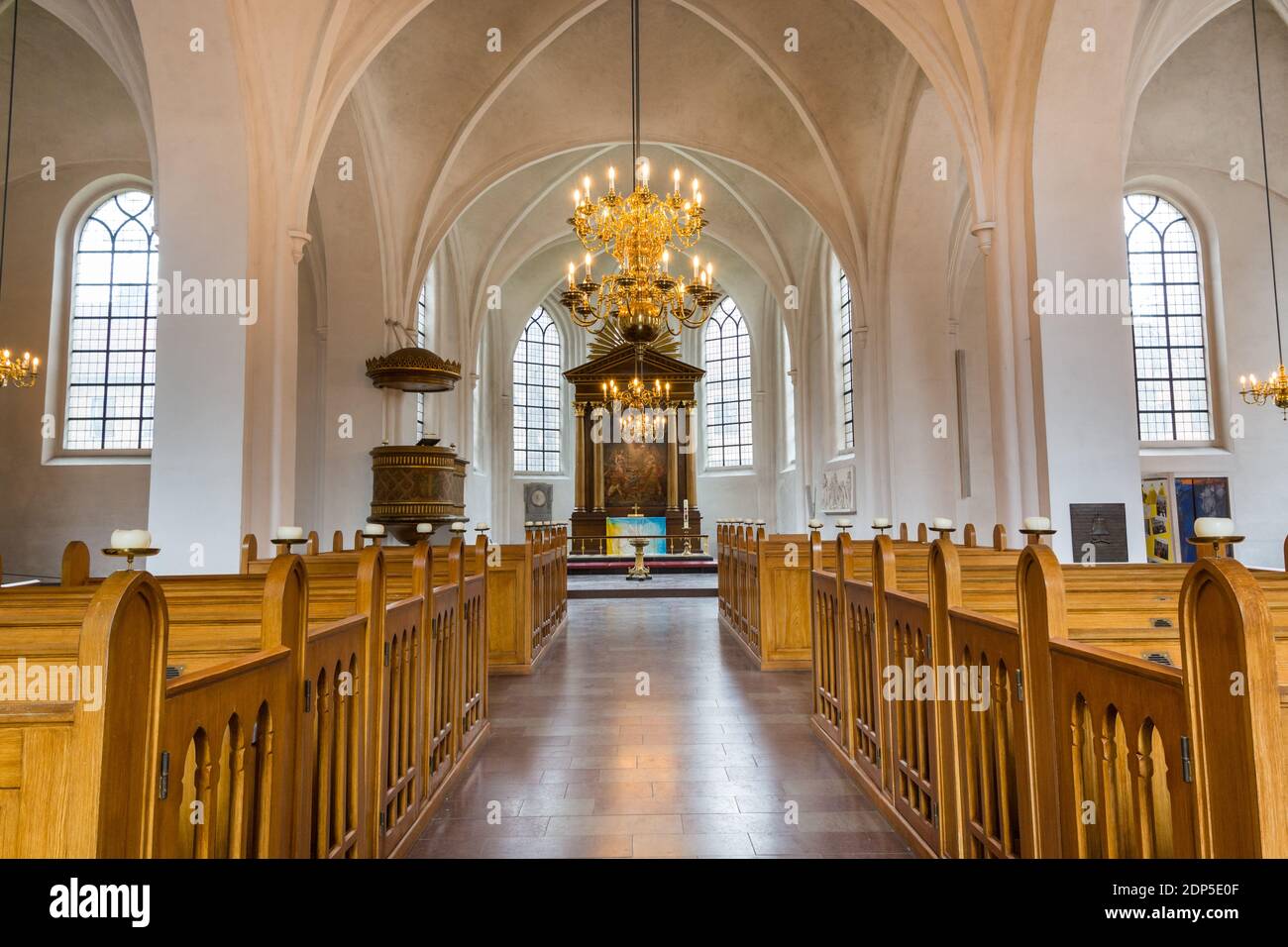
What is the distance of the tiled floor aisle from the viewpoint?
284 cm

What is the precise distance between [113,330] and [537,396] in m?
9.39

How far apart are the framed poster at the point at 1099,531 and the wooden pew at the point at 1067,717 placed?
2.83 metres

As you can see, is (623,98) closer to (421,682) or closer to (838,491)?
(838,491)

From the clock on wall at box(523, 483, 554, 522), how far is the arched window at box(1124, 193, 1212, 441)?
12.4 m

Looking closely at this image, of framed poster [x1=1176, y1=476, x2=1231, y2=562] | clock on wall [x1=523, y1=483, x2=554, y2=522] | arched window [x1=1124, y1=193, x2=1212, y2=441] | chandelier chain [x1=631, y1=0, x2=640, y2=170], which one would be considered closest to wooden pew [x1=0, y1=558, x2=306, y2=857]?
chandelier chain [x1=631, y1=0, x2=640, y2=170]

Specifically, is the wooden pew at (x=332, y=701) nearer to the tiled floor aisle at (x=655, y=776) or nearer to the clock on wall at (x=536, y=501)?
the tiled floor aisle at (x=655, y=776)

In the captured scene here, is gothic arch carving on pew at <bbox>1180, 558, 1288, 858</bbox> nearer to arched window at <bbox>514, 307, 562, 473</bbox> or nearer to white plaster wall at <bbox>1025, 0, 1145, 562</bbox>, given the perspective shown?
white plaster wall at <bbox>1025, 0, 1145, 562</bbox>

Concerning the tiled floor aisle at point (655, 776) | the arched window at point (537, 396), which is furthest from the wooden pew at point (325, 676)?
the arched window at point (537, 396)

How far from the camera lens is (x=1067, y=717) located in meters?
1.87

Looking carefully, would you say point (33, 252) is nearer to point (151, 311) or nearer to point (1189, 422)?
point (151, 311)

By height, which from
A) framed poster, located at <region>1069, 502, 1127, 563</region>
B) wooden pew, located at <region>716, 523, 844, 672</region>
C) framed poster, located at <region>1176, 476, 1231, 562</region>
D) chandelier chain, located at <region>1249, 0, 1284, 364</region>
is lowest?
wooden pew, located at <region>716, 523, 844, 672</region>
